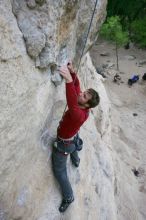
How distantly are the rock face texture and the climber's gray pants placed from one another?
0.11 m

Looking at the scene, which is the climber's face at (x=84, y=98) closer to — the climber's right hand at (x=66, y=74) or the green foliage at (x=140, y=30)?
the climber's right hand at (x=66, y=74)

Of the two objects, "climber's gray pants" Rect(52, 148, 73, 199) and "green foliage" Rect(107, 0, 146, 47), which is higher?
"climber's gray pants" Rect(52, 148, 73, 199)

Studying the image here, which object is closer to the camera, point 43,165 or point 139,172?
point 43,165

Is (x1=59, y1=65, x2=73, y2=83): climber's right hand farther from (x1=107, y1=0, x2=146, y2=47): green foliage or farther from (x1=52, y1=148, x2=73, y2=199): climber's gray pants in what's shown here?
(x1=107, y1=0, x2=146, y2=47): green foliage

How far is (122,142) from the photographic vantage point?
14148mm

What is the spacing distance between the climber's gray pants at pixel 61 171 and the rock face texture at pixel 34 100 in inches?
4.2

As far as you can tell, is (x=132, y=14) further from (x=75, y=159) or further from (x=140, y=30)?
(x=75, y=159)

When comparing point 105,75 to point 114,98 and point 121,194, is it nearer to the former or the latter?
point 114,98

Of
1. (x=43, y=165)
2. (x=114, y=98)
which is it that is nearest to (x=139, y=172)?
(x=114, y=98)

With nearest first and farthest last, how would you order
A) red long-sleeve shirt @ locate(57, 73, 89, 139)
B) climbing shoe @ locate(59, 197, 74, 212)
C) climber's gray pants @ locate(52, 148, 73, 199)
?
red long-sleeve shirt @ locate(57, 73, 89, 139) → climber's gray pants @ locate(52, 148, 73, 199) → climbing shoe @ locate(59, 197, 74, 212)

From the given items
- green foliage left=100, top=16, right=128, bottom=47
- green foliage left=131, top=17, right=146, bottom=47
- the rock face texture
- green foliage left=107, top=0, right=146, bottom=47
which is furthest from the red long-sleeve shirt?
green foliage left=107, top=0, right=146, bottom=47

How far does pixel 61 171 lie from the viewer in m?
6.40

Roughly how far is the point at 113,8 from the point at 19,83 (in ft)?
75.7

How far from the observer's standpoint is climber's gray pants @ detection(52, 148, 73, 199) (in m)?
6.33
